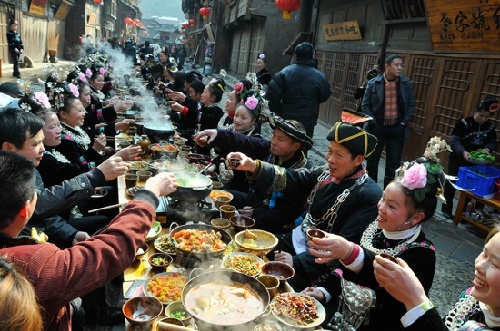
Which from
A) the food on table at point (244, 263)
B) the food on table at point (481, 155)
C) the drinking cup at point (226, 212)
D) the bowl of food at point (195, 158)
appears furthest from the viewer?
the food on table at point (481, 155)

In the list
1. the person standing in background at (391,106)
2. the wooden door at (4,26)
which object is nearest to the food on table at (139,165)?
the person standing in background at (391,106)

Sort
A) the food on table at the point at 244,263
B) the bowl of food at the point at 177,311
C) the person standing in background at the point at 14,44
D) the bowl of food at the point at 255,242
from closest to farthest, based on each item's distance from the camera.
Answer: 1. the bowl of food at the point at 177,311
2. the food on table at the point at 244,263
3. the bowl of food at the point at 255,242
4. the person standing in background at the point at 14,44

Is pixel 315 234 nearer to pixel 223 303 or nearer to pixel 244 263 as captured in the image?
pixel 244 263

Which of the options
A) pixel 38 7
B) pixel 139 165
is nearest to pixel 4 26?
pixel 38 7

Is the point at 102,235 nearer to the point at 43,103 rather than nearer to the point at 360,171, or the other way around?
the point at 360,171

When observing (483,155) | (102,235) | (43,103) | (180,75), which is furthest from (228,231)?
(180,75)

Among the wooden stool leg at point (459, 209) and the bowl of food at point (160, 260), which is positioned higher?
the bowl of food at point (160, 260)

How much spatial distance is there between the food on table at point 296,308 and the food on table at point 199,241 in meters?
0.64

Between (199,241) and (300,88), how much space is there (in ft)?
18.8

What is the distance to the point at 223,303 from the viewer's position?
2.35 m

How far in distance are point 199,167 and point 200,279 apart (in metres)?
2.53

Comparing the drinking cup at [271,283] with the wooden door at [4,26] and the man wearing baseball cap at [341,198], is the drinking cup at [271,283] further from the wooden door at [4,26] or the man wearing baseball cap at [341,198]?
the wooden door at [4,26]

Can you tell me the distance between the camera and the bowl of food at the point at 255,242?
300 cm

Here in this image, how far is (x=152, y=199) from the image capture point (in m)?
2.40
